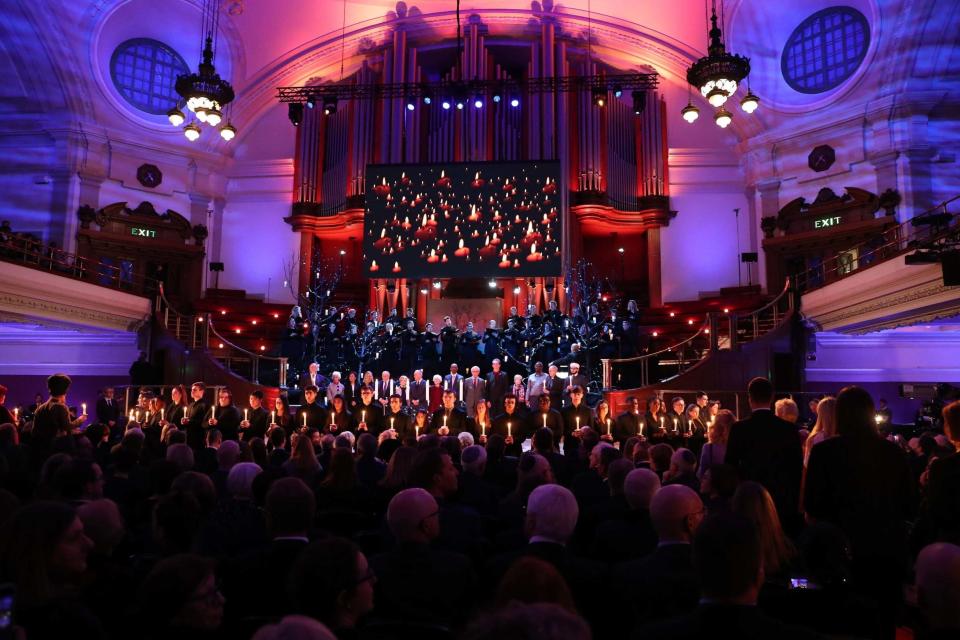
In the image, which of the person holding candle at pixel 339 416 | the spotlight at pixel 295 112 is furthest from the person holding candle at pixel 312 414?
the spotlight at pixel 295 112

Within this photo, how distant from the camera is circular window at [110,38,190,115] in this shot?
2023 cm

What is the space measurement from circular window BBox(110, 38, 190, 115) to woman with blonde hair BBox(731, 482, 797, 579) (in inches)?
834

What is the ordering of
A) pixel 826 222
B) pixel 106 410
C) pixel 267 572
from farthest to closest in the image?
pixel 826 222 < pixel 106 410 < pixel 267 572

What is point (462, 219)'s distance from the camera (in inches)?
794

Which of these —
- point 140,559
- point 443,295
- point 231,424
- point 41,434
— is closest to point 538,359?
point 443,295

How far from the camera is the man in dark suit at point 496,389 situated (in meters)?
13.0

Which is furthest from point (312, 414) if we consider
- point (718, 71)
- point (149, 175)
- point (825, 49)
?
point (825, 49)

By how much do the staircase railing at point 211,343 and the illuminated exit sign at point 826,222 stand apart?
13.2m

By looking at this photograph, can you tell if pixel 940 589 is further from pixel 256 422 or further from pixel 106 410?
pixel 106 410

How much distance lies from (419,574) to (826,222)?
17.8 meters

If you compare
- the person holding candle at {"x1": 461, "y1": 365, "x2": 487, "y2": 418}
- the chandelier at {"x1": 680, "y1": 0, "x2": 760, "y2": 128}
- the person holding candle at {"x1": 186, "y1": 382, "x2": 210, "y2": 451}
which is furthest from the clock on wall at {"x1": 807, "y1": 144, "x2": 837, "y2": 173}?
the person holding candle at {"x1": 186, "y1": 382, "x2": 210, "y2": 451}

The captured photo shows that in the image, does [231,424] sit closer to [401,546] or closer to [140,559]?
[140,559]

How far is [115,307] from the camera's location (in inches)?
613

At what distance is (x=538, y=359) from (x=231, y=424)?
341 inches
